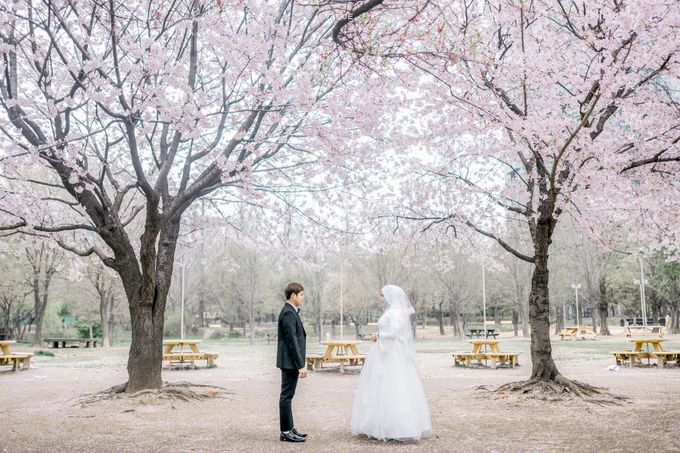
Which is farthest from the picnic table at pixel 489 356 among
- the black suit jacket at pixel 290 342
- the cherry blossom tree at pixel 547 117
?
the black suit jacket at pixel 290 342

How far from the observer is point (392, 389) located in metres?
6.35

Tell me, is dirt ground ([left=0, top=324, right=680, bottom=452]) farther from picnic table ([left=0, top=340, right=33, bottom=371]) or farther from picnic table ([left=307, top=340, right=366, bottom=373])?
picnic table ([left=0, top=340, right=33, bottom=371])

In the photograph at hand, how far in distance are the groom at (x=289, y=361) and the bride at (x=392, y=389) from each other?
0.75 metres

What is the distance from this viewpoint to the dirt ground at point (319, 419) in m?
6.12

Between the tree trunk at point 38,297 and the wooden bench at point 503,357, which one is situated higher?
the tree trunk at point 38,297

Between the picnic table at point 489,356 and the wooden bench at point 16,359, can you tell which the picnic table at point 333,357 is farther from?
the wooden bench at point 16,359

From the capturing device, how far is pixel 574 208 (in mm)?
11672

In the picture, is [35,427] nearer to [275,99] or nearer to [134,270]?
[134,270]

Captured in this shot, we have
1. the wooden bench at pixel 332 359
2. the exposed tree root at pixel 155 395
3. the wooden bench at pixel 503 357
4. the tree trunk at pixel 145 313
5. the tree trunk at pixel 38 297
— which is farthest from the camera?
the tree trunk at pixel 38 297

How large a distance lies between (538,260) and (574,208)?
2012mm

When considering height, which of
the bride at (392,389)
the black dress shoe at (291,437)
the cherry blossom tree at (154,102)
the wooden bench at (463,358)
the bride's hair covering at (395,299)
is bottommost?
the wooden bench at (463,358)

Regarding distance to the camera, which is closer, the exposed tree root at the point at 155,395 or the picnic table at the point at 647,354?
the exposed tree root at the point at 155,395

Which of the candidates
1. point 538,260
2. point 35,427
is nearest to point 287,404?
point 35,427

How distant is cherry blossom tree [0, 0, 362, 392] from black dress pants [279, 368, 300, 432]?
3262 millimetres
